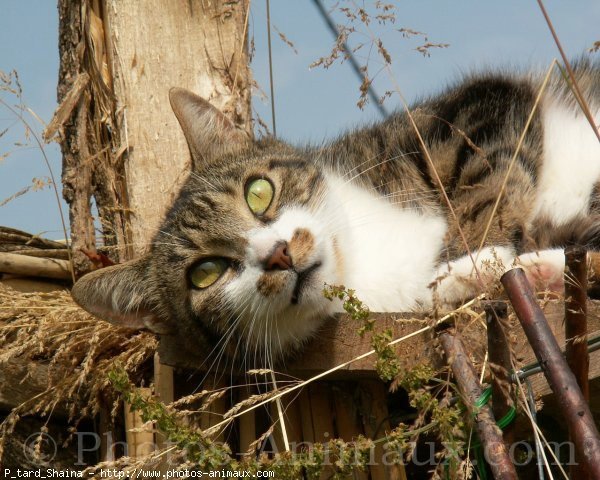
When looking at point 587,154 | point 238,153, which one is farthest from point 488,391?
point 238,153

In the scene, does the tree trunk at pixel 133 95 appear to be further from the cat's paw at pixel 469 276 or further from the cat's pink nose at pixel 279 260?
the cat's paw at pixel 469 276

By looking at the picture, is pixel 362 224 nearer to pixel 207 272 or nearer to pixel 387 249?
pixel 387 249

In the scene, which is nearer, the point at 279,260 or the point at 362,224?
the point at 279,260

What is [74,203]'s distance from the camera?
3092mm

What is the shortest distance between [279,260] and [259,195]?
40cm

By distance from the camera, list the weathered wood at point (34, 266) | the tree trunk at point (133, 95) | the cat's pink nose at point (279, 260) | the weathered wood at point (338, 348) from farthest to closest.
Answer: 1. the tree trunk at point (133, 95)
2. the weathered wood at point (34, 266)
3. the cat's pink nose at point (279, 260)
4. the weathered wood at point (338, 348)

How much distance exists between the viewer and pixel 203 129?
2.87 m

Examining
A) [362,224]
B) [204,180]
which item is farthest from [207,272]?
[362,224]

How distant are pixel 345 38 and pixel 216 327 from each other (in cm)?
90

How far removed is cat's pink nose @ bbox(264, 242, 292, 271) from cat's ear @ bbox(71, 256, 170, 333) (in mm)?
479

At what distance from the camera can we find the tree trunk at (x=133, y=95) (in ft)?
10.0

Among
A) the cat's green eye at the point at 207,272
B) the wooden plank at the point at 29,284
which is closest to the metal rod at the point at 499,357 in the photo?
the cat's green eye at the point at 207,272

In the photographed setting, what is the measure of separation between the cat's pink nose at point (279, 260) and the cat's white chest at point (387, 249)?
0.94 ft

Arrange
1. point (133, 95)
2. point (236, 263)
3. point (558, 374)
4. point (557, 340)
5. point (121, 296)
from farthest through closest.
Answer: point (133, 95)
point (121, 296)
point (236, 263)
point (557, 340)
point (558, 374)
